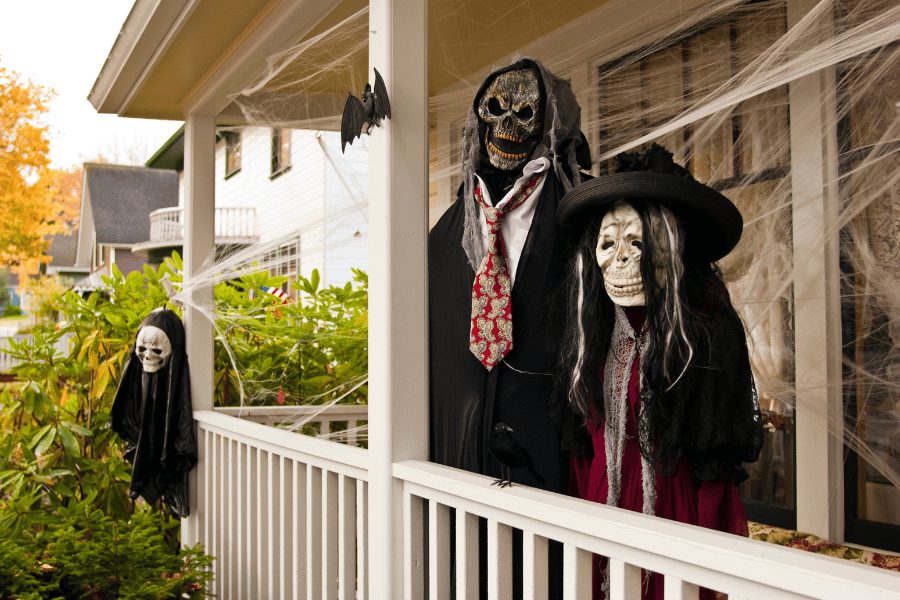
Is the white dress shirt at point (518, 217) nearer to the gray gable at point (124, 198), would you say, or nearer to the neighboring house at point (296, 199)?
the neighboring house at point (296, 199)

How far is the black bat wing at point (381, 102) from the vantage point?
191 centimetres

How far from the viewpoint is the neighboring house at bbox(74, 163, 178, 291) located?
29688 mm

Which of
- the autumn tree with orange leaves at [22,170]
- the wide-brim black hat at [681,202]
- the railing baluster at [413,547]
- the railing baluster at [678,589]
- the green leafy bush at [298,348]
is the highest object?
the autumn tree with orange leaves at [22,170]

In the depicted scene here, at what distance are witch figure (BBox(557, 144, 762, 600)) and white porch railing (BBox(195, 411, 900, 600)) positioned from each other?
26 cm

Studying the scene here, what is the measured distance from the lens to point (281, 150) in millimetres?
3410

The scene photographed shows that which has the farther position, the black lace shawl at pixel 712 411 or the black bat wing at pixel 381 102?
the black bat wing at pixel 381 102

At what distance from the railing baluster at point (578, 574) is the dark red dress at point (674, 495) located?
0.27m

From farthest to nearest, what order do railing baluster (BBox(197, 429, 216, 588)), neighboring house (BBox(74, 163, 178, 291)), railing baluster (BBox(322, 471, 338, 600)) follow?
neighboring house (BBox(74, 163, 178, 291))
railing baluster (BBox(197, 429, 216, 588))
railing baluster (BBox(322, 471, 338, 600))

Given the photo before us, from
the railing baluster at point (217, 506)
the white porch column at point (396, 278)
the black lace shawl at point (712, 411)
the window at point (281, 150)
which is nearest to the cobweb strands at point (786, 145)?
the white porch column at point (396, 278)

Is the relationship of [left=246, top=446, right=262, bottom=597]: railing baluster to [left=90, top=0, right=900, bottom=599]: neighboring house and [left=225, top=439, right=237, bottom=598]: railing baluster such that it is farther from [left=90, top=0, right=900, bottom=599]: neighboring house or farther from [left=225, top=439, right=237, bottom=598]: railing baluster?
[left=225, top=439, right=237, bottom=598]: railing baluster

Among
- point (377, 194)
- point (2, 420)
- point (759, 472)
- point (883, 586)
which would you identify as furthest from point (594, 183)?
point (2, 420)

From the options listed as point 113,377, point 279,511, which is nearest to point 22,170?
point 113,377

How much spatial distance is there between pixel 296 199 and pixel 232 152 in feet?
4.51

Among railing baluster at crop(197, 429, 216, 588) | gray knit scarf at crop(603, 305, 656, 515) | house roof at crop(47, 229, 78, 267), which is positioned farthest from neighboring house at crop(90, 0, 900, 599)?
house roof at crop(47, 229, 78, 267)
